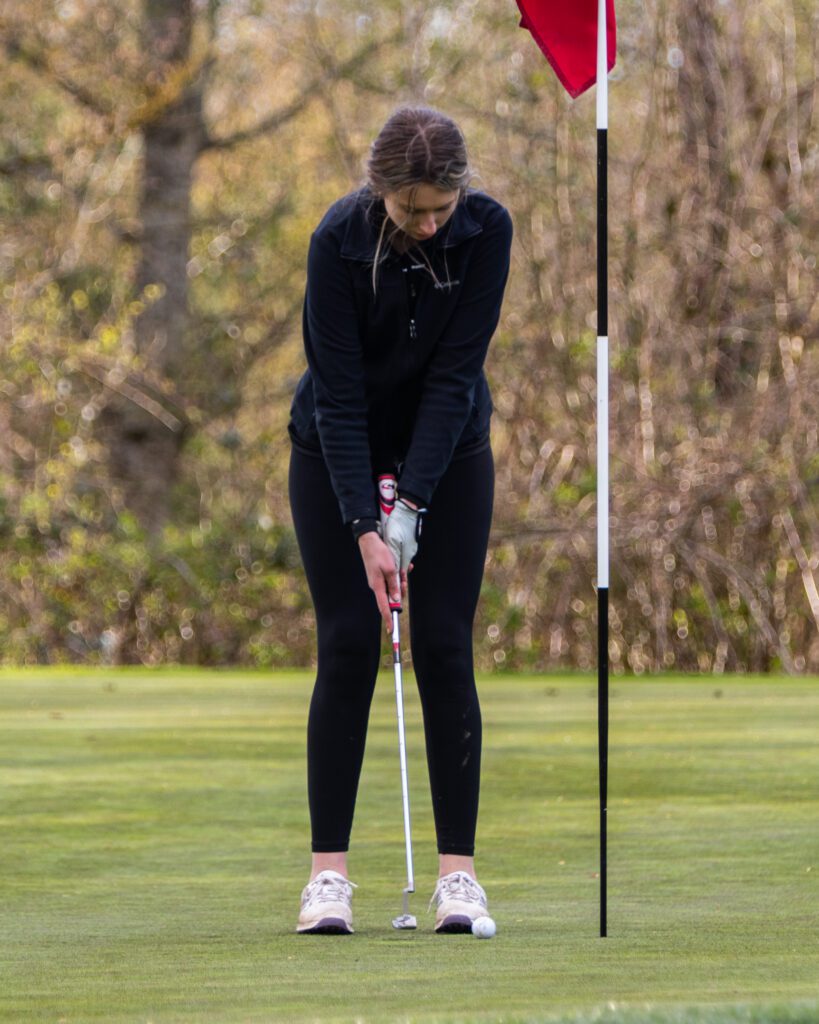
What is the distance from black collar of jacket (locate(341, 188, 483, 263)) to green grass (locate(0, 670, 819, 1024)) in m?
1.32

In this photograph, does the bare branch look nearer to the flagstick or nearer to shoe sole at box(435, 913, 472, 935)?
the flagstick

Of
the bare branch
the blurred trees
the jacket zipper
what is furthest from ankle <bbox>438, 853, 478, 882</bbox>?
the bare branch

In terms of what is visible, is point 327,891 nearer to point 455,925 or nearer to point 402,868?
point 455,925

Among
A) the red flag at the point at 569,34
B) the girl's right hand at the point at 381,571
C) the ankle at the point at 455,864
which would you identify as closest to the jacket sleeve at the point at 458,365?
the girl's right hand at the point at 381,571

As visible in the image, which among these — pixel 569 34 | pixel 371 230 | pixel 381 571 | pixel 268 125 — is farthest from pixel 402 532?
pixel 268 125

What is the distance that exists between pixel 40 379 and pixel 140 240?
3138 millimetres

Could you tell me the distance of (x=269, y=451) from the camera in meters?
17.8

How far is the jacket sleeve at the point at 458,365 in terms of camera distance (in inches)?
162

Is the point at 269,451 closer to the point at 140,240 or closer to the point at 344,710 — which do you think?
the point at 140,240

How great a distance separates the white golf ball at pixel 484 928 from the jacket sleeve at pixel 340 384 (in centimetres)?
80

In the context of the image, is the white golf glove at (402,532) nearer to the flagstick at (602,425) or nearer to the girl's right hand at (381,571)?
the girl's right hand at (381,571)

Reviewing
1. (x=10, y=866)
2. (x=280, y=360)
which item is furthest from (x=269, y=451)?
(x=10, y=866)

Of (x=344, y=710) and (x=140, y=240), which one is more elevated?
(x=140, y=240)

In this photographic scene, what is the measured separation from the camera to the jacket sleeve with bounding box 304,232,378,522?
4.11 m
